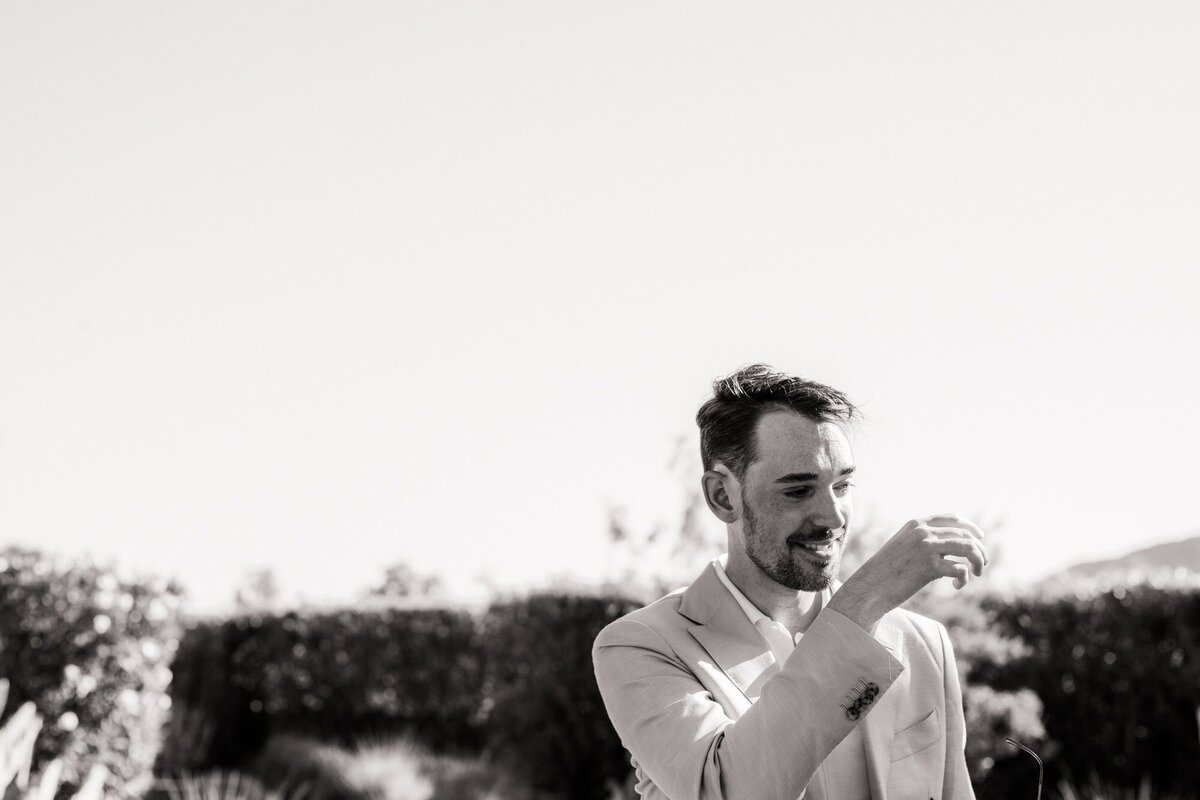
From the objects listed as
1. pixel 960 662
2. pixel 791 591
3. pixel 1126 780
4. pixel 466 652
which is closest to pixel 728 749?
pixel 791 591

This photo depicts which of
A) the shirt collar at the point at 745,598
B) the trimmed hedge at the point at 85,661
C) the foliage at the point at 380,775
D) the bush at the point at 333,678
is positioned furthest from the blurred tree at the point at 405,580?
the shirt collar at the point at 745,598

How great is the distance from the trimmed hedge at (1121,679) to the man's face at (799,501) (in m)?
9.82

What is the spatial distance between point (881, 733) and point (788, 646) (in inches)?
13.0

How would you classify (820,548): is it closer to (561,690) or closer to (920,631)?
(920,631)

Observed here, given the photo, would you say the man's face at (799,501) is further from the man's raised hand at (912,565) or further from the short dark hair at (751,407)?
the man's raised hand at (912,565)

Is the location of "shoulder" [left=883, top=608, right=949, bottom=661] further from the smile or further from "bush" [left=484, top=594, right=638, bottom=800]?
"bush" [left=484, top=594, right=638, bottom=800]

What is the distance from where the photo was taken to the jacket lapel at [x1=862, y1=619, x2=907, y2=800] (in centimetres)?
278

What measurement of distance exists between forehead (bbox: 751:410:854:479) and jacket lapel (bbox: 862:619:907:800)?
1.36ft

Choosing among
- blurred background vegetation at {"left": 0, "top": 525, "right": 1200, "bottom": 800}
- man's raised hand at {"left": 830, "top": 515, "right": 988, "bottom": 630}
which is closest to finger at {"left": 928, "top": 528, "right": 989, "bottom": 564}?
man's raised hand at {"left": 830, "top": 515, "right": 988, "bottom": 630}

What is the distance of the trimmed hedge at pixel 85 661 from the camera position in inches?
410

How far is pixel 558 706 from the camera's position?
1183 cm

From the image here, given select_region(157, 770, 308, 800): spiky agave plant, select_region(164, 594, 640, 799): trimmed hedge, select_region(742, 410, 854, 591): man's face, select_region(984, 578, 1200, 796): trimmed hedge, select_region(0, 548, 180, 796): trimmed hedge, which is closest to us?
select_region(742, 410, 854, 591): man's face

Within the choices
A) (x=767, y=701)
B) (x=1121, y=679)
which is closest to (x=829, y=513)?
(x=767, y=701)

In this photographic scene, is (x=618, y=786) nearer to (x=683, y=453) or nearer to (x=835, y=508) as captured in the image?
(x=683, y=453)
